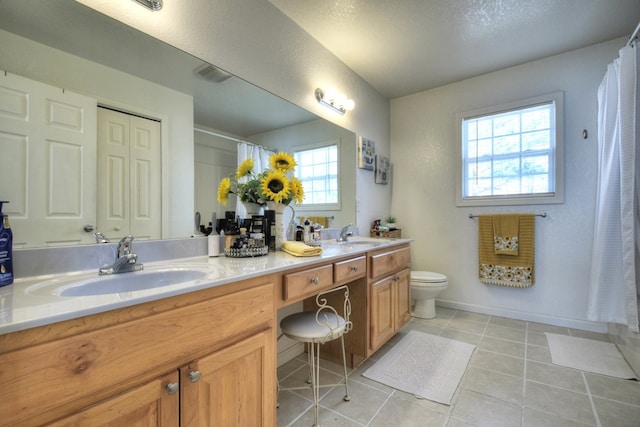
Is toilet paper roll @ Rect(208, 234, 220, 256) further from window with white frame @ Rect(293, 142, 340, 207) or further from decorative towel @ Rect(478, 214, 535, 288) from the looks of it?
decorative towel @ Rect(478, 214, 535, 288)

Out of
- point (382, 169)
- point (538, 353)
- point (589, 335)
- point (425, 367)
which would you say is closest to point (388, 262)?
point (425, 367)

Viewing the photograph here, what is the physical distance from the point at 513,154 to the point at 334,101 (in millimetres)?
1808

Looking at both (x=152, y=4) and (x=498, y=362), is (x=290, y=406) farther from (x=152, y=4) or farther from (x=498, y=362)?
(x=152, y=4)

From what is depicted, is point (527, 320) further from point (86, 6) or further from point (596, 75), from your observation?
point (86, 6)

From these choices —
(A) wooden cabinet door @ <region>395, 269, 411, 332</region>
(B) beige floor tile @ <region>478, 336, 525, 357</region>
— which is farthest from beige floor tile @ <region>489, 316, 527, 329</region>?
(A) wooden cabinet door @ <region>395, 269, 411, 332</region>

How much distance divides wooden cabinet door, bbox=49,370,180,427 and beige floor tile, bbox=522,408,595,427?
1.57 metres

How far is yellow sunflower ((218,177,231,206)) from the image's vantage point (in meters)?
1.51

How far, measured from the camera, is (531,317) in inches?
101

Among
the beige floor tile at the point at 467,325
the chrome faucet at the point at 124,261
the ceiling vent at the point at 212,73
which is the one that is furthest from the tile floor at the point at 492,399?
the ceiling vent at the point at 212,73

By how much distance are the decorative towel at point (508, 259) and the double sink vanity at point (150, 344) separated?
2088mm

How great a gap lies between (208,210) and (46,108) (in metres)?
0.70

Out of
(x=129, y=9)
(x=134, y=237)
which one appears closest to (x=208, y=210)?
(x=134, y=237)

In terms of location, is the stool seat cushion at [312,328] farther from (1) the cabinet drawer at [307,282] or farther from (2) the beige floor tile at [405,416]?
(2) the beige floor tile at [405,416]

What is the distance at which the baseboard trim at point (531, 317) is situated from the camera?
2334mm
